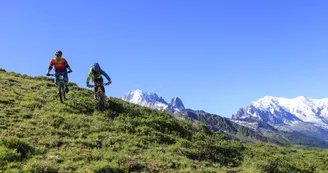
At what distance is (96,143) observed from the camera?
54.3 feet

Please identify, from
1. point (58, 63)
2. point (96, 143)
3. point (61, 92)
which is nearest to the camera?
point (96, 143)

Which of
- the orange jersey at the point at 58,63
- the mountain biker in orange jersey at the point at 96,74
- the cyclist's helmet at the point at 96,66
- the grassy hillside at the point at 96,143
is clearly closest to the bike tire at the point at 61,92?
the grassy hillside at the point at 96,143

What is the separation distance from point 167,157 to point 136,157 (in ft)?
5.76

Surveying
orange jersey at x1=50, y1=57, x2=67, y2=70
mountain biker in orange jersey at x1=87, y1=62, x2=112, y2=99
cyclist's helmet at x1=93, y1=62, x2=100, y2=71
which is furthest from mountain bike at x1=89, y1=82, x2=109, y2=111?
orange jersey at x1=50, y1=57, x2=67, y2=70

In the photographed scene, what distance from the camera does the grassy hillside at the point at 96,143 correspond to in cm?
1339

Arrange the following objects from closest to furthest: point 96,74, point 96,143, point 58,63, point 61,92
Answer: point 96,143 < point 96,74 < point 58,63 < point 61,92

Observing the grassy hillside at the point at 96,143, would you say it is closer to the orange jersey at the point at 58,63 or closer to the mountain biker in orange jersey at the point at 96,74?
the mountain biker in orange jersey at the point at 96,74

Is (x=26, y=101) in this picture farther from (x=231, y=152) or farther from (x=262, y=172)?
(x=262, y=172)

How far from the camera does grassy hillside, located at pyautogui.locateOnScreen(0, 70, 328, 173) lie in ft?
43.9

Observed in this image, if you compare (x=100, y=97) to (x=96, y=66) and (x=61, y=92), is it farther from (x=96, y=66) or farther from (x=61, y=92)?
(x=61, y=92)

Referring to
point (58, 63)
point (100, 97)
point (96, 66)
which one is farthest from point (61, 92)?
point (96, 66)

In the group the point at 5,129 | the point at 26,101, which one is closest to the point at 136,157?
the point at 5,129

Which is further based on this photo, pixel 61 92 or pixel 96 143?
pixel 61 92

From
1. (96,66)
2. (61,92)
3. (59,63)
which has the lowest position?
(61,92)
